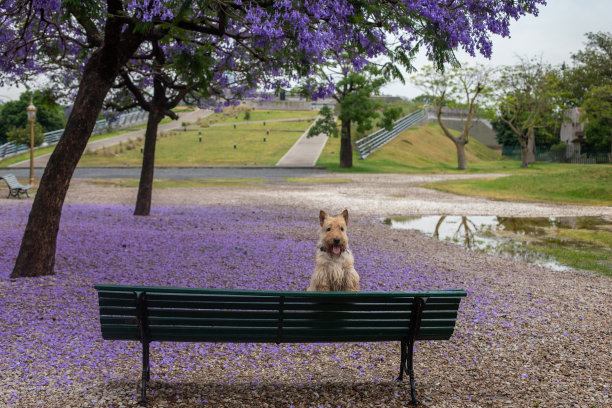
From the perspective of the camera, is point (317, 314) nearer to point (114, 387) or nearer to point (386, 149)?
point (114, 387)

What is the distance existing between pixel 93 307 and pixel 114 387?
270 centimetres

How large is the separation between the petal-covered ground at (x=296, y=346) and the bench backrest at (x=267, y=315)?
0.50 meters

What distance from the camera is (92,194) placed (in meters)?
23.5

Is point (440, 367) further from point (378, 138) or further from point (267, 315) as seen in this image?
point (378, 138)

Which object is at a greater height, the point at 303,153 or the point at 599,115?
the point at 599,115

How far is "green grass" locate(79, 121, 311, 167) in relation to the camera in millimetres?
43906

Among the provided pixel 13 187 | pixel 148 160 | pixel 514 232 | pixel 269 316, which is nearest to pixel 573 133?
pixel 514 232

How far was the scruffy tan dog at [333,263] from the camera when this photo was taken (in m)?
5.93

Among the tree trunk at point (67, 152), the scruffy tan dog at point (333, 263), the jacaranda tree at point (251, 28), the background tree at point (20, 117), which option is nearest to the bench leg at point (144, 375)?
the scruffy tan dog at point (333, 263)

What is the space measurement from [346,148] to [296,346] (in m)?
36.0

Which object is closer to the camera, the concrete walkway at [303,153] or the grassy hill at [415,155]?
the concrete walkway at [303,153]

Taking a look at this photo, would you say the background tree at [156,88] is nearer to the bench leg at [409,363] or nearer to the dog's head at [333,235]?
the dog's head at [333,235]

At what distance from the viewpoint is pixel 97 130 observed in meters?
61.9

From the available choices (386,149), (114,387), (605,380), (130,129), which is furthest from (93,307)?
(130,129)
